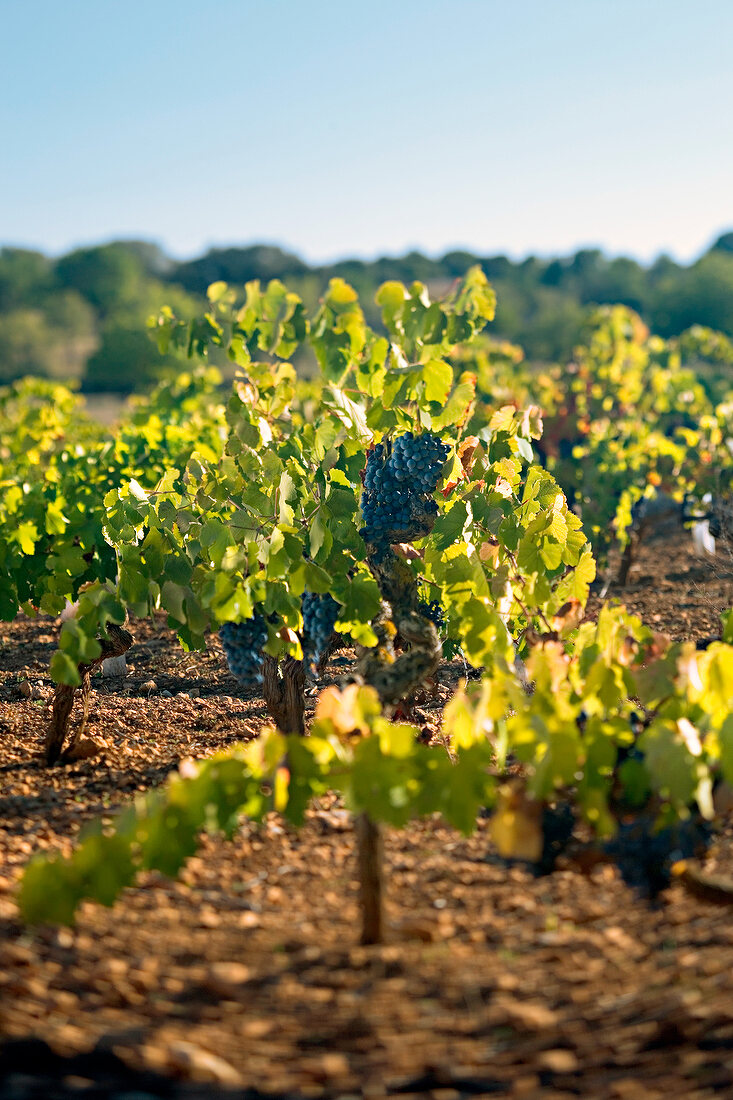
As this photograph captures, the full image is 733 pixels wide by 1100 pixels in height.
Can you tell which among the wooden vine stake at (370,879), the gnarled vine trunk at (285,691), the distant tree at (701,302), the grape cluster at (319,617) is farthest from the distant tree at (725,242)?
the wooden vine stake at (370,879)

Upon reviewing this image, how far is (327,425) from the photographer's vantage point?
335 cm

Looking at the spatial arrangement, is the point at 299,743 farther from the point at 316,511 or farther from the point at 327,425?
the point at 327,425

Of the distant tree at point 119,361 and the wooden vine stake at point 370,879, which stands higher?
the distant tree at point 119,361

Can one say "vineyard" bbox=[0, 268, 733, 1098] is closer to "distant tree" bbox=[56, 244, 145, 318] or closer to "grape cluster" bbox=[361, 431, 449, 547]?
"grape cluster" bbox=[361, 431, 449, 547]

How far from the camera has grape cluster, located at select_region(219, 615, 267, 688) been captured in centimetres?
323

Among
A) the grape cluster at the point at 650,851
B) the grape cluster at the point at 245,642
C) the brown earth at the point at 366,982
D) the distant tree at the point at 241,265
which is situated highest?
the distant tree at the point at 241,265

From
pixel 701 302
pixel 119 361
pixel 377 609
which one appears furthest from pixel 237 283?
pixel 377 609

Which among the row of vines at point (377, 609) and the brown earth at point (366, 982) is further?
the row of vines at point (377, 609)

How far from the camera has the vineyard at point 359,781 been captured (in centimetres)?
170

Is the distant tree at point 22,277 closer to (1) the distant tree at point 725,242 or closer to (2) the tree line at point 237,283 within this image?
(2) the tree line at point 237,283

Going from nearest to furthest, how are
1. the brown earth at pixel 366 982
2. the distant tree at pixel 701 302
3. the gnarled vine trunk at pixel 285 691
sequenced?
the brown earth at pixel 366 982
the gnarled vine trunk at pixel 285 691
the distant tree at pixel 701 302

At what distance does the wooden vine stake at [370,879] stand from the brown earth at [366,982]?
42 millimetres

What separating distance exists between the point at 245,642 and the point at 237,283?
186 feet

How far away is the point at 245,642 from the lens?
324 cm
